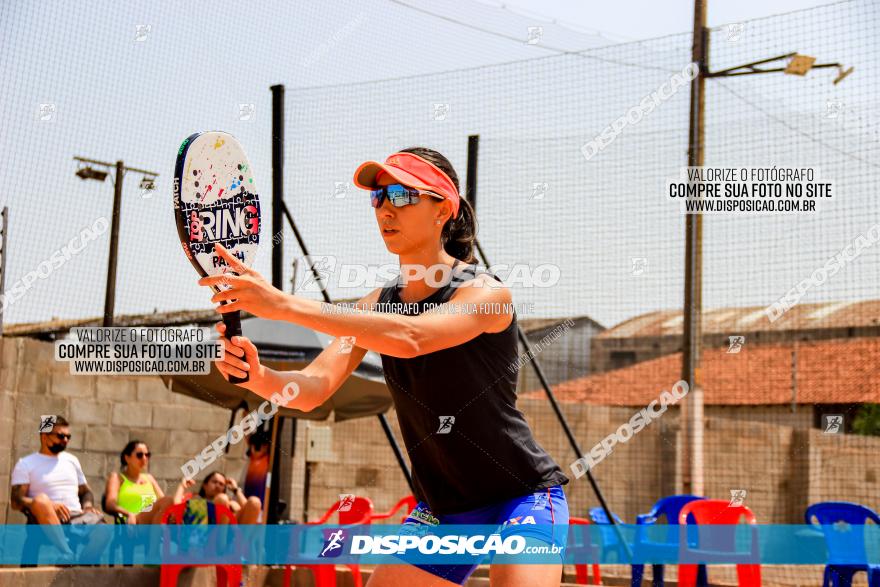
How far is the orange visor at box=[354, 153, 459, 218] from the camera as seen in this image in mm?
3104

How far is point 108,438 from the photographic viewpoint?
9.26 metres

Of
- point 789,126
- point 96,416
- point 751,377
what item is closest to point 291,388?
point 96,416

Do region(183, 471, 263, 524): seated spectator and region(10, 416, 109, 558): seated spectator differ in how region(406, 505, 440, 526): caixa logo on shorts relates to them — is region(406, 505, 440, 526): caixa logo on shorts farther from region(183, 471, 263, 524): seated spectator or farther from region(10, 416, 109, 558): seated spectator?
region(183, 471, 263, 524): seated spectator

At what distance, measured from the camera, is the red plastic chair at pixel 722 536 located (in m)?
6.77

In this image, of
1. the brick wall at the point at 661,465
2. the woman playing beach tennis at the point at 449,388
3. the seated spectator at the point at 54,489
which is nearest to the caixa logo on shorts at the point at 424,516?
the woman playing beach tennis at the point at 449,388

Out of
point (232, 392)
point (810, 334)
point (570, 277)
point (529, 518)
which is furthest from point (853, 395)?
point (529, 518)

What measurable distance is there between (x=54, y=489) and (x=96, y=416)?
191 cm

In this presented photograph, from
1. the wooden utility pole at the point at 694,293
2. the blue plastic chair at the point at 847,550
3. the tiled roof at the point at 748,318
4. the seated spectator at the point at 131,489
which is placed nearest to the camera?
the blue plastic chair at the point at 847,550

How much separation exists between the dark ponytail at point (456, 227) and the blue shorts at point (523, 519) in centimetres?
84

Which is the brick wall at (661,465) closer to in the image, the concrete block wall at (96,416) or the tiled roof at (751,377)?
the tiled roof at (751,377)

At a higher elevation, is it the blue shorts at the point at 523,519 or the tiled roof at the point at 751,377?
the tiled roof at the point at 751,377

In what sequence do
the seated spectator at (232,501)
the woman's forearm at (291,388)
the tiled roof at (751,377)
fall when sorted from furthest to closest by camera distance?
the tiled roof at (751,377), the seated spectator at (232,501), the woman's forearm at (291,388)

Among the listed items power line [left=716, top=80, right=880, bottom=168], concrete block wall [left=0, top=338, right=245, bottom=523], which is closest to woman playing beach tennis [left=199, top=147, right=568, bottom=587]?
concrete block wall [left=0, top=338, right=245, bottom=523]

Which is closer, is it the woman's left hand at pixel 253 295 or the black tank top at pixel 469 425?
the woman's left hand at pixel 253 295
